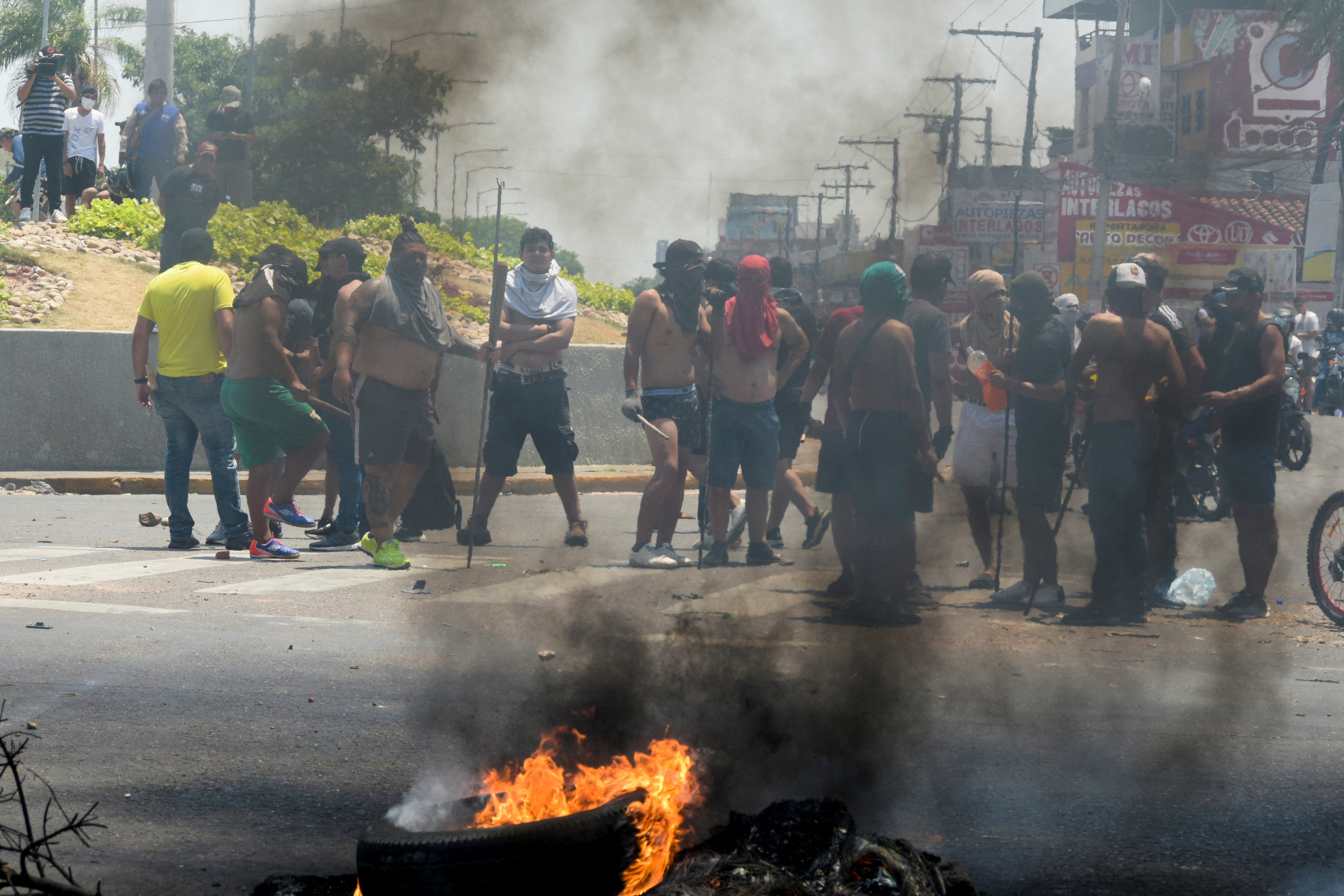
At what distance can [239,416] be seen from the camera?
7.86m

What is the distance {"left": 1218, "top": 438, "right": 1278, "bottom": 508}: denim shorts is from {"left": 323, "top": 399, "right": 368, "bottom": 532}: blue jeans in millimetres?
4980

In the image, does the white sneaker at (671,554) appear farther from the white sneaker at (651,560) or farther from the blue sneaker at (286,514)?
the blue sneaker at (286,514)

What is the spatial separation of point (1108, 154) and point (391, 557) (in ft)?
27.0

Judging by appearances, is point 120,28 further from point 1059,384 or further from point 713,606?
point 1059,384

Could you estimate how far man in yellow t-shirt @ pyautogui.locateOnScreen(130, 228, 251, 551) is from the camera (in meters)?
8.13

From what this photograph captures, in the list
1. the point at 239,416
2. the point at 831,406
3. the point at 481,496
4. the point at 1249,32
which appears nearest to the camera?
the point at 831,406

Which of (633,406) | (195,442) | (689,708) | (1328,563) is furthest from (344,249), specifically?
(1328,563)

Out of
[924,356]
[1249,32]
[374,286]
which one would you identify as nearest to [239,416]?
[374,286]

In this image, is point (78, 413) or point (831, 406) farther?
point (78, 413)

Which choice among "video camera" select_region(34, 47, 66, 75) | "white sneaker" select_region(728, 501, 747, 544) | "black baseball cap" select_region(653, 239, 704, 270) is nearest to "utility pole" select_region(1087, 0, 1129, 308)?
"black baseball cap" select_region(653, 239, 704, 270)

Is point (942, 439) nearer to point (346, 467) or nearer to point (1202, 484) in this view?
point (346, 467)

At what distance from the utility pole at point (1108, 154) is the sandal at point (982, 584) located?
292cm

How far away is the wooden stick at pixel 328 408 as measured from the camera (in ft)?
26.6

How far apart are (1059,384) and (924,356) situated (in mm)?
697
